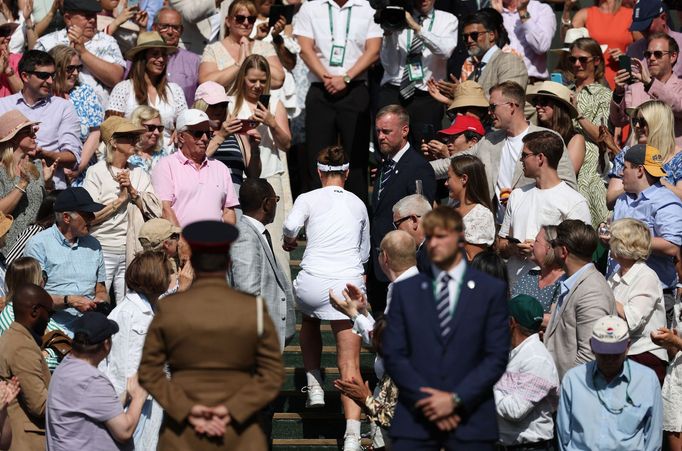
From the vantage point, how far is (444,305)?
22.7 feet

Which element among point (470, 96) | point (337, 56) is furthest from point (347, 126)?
point (470, 96)

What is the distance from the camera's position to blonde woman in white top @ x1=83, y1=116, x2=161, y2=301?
36.2ft

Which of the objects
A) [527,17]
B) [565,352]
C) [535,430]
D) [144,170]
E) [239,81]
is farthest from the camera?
[527,17]

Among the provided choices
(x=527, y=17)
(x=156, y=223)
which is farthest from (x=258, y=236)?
(x=527, y=17)

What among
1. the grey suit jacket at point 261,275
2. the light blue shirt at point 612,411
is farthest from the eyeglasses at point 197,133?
the light blue shirt at point 612,411

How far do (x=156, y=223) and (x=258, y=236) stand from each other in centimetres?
79

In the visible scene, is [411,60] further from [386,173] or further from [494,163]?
[494,163]

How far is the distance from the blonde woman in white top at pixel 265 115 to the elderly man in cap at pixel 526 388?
4.02 m

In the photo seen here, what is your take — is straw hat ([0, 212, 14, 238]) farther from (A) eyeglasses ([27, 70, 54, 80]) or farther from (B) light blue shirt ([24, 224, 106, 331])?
(A) eyeglasses ([27, 70, 54, 80])

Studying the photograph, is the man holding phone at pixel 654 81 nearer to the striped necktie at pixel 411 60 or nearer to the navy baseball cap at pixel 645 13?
the navy baseball cap at pixel 645 13

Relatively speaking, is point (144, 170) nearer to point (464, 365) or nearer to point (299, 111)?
point (299, 111)

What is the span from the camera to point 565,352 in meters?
8.91

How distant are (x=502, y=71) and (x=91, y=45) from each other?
3.79 meters

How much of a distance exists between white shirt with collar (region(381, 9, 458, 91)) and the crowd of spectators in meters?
0.02
